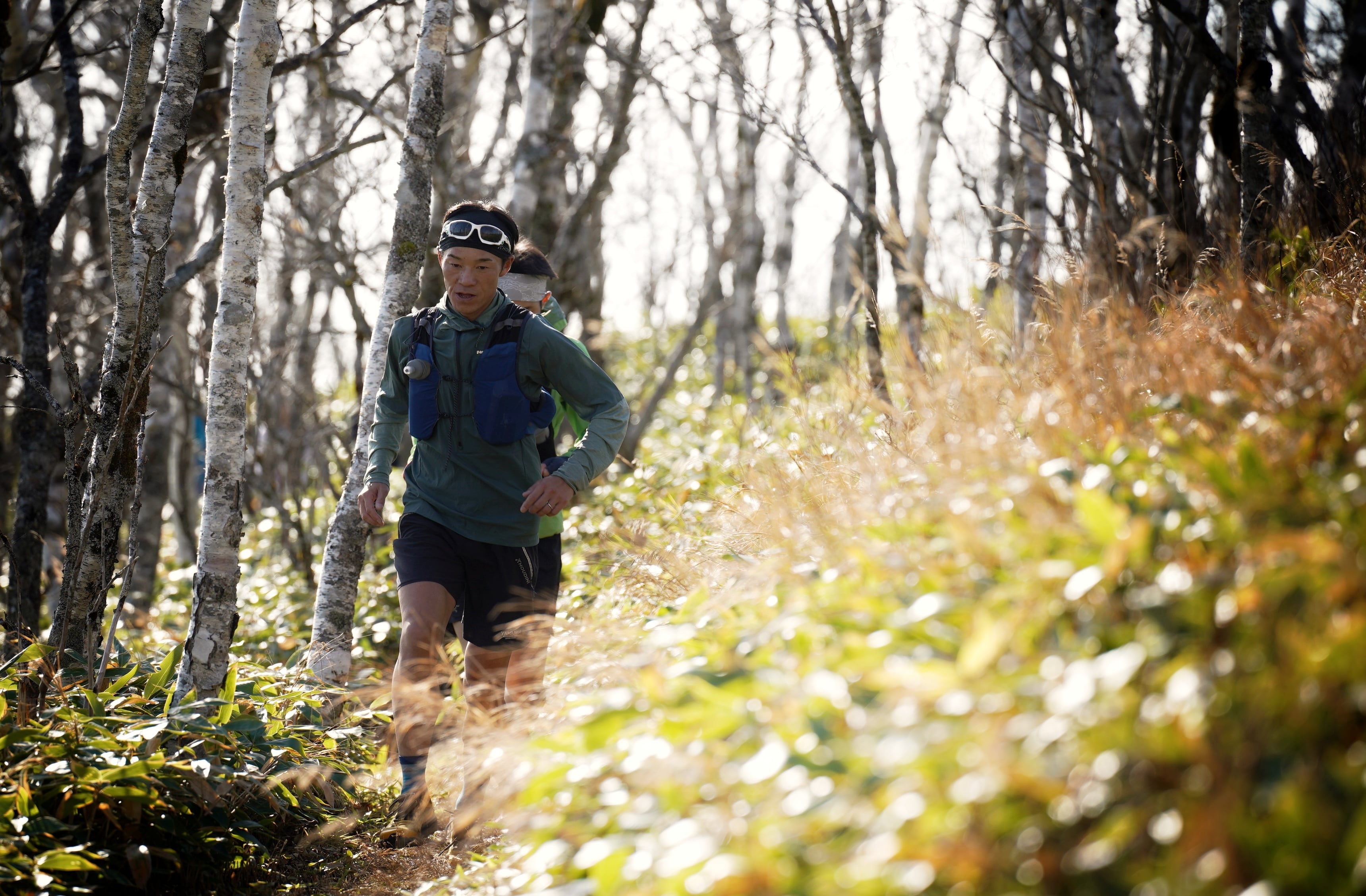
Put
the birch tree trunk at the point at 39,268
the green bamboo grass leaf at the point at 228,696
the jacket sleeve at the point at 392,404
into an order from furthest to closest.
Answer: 1. the birch tree trunk at the point at 39,268
2. the jacket sleeve at the point at 392,404
3. the green bamboo grass leaf at the point at 228,696

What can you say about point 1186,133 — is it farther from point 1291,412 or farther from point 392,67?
point 392,67

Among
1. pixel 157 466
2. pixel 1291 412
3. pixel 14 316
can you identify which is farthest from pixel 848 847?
pixel 157 466

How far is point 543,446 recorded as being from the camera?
4.29 metres

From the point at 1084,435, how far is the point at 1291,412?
0.54 meters

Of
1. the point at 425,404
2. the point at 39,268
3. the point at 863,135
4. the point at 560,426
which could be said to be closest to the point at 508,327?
the point at 425,404

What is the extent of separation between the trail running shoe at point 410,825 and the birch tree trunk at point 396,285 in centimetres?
176

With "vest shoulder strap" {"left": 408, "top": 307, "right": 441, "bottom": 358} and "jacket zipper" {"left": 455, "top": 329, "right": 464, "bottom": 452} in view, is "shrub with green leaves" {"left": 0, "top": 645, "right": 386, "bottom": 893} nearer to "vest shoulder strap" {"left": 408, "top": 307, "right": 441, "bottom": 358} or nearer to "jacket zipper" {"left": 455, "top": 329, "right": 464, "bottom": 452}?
"jacket zipper" {"left": 455, "top": 329, "right": 464, "bottom": 452}

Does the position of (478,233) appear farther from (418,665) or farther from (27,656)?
(27,656)

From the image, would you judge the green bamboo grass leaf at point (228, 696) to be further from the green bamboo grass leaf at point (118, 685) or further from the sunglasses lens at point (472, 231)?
the sunglasses lens at point (472, 231)

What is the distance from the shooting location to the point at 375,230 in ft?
35.3

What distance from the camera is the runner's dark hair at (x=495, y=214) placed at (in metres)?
4.00

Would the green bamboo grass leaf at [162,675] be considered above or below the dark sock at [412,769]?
above

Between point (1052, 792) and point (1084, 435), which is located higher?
point (1084, 435)

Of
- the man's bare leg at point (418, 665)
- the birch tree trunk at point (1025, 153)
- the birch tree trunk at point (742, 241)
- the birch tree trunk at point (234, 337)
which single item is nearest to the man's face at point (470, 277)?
the birch tree trunk at point (234, 337)
